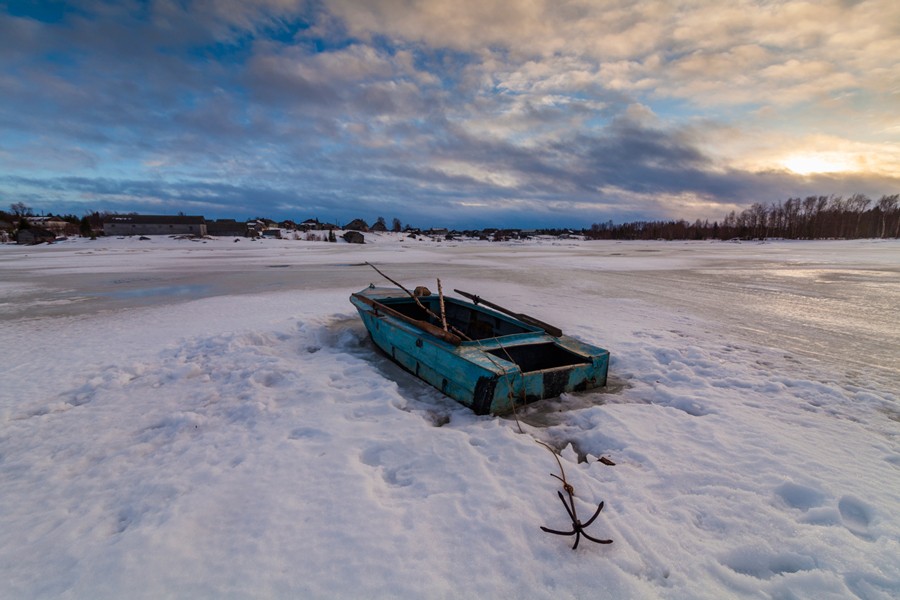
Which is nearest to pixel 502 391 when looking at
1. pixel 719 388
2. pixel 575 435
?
pixel 575 435

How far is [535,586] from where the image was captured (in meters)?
2.23

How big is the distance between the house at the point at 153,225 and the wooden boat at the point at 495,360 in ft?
237

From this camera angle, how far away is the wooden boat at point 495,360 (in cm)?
431

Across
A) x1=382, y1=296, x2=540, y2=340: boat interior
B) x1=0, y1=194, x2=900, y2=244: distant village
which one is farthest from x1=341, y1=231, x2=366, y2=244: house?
x1=382, y1=296, x2=540, y2=340: boat interior

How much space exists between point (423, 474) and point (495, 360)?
162 centimetres

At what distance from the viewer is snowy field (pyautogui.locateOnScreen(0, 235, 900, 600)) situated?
2303 millimetres

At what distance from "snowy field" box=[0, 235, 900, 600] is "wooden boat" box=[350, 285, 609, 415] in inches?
8.6

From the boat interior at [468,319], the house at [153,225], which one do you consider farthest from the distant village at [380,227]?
the boat interior at [468,319]

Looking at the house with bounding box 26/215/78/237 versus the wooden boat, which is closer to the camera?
the wooden boat

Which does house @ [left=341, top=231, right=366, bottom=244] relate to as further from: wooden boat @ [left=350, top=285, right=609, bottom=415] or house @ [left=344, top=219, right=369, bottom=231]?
wooden boat @ [left=350, top=285, right=609, bottom=415]

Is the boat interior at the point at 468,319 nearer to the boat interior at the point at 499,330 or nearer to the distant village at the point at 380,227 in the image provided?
the boat interior at the point at 499,330

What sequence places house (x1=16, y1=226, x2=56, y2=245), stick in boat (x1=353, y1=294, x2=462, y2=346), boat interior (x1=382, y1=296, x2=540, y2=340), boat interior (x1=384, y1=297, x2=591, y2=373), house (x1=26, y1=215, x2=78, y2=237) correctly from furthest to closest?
house (x1=26, y1=215, x2=78, y2=237) < house (x1=16, y1=226, x2=56, y2=245) < boat interior (x1=382, y1=296, x2=540, y2=340) < boat interior (x1=384, y1=297, x2=591, y2=373) < stick in boat (x1=353, y1=294, x2=462, y2=346)

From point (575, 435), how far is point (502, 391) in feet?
2.65

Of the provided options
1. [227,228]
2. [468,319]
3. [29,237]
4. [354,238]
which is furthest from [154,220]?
[468,319]
